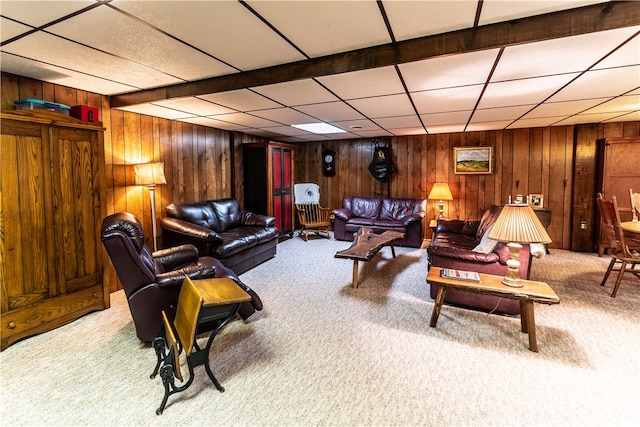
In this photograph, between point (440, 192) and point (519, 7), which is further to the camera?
point (440, 192)

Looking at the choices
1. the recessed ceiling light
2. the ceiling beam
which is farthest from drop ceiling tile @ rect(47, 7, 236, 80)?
the recessed ceiling light

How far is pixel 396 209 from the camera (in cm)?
655

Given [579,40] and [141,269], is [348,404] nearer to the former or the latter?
[141,269]

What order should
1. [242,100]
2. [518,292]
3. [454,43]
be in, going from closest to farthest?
1. [454,43]
2. [518,292]
3. [242,100]

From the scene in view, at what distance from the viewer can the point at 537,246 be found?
3.01 metres

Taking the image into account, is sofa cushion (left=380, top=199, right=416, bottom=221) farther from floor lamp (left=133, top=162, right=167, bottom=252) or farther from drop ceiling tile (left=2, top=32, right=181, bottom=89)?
drop ceiling tile (left=2, top=32, right=181, bottom=89)

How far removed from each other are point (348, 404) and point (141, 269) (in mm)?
1697

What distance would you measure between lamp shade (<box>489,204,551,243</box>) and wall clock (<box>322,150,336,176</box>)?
521 centimetres

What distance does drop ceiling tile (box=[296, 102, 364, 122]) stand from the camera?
12.2 feet

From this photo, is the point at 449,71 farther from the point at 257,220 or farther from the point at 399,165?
the point at 399,165

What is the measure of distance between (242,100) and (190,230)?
178 centimetres

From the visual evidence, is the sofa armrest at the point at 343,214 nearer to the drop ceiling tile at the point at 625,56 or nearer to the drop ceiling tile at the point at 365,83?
the drop ceiling tile at the point at 365,83

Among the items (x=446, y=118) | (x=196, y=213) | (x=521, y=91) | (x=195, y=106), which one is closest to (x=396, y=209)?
(x=446, y=118)

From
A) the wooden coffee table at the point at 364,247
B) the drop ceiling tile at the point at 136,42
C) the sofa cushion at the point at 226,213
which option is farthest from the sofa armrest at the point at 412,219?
the drop ceiling tile at the point at 136,42
